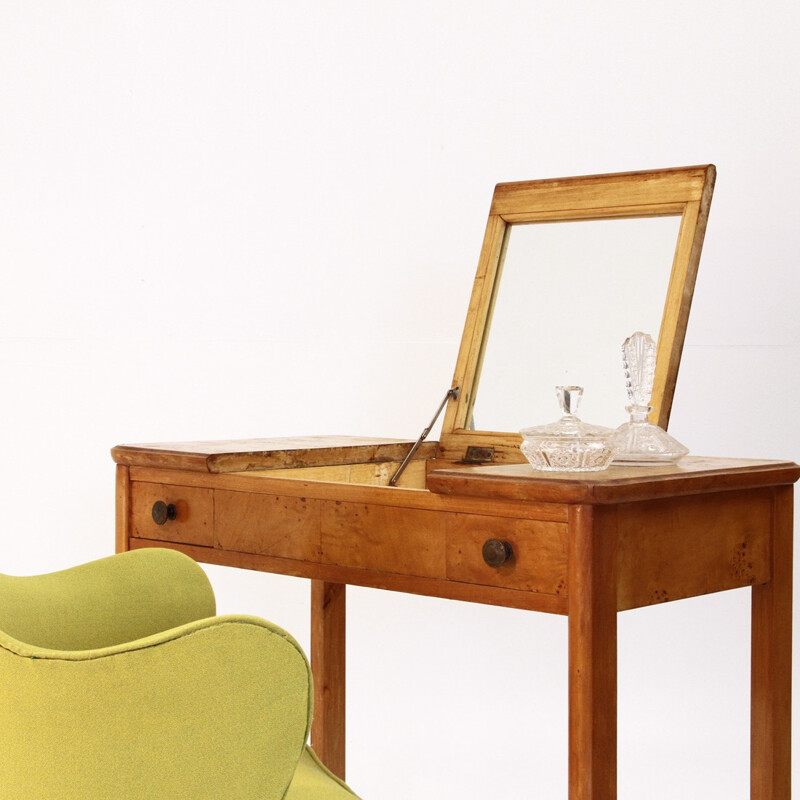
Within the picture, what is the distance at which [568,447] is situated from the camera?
1.58 meters

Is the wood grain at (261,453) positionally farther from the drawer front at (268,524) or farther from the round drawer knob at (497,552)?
the round drawer knob at (497,552)

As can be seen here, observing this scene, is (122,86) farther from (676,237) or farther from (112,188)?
(676,237)

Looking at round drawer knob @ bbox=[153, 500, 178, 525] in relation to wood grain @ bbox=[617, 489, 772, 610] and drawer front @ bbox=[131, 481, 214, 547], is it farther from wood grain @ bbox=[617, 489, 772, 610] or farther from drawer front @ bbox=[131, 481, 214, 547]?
wood grain @ bbox=[617, 489, 772, 610]

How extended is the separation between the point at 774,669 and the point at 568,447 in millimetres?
494

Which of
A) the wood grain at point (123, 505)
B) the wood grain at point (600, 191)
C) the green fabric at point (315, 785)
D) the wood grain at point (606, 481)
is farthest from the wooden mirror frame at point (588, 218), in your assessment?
the green fabric at point (315, 785)

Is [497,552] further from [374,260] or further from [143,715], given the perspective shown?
[374,260]

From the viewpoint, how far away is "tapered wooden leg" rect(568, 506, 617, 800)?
146cm

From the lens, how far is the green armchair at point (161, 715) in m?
1.12

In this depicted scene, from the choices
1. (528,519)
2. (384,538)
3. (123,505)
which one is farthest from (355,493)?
(123,505)

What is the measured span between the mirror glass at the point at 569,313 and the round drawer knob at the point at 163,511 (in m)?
0.50

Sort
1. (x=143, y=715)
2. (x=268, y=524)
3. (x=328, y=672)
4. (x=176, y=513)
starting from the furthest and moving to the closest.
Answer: (x=328, y=672) < (x=176, y=513) < (x=268, y=524) < (x=143, y=715)

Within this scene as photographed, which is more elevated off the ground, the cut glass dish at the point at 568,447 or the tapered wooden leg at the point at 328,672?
A: the cut glass dish at the point at 568,447

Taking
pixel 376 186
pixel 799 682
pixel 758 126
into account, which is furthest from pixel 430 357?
pixel 799 682

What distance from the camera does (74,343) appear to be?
3.20 metres
